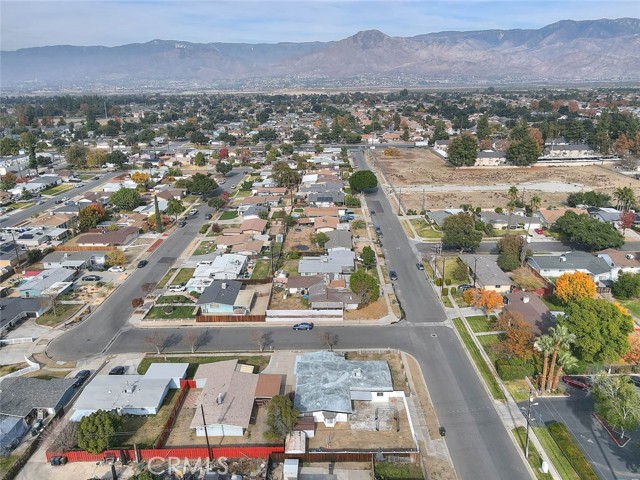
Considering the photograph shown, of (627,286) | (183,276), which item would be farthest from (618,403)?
(183,276)

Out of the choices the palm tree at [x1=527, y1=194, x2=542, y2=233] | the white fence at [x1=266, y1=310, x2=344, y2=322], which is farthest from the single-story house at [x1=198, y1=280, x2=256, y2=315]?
the palm tree at [x1=527, y1=194, x2=542, y2=233]

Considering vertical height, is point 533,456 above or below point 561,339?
below

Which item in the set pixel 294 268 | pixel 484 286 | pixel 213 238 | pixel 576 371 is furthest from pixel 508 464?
pixel 213 238

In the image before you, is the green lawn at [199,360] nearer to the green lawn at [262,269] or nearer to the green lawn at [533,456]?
the green lawn at [262,269]

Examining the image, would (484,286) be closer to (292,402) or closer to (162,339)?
(292,402)

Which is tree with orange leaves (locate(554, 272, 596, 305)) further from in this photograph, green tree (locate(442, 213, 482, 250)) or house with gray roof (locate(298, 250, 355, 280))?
house with gray roof (locate(298, 250, 355, 280))

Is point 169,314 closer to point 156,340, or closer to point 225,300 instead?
point 156,340
